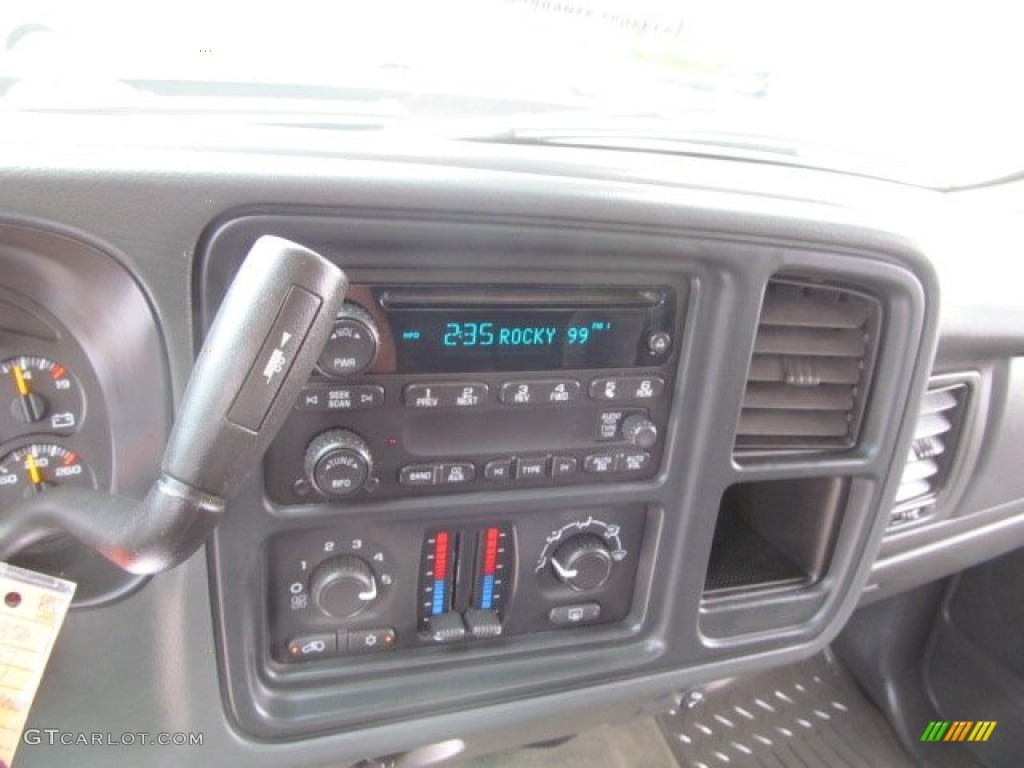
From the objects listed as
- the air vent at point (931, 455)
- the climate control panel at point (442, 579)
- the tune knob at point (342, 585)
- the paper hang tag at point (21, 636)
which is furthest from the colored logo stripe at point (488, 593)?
the air vent at point (931, 455)

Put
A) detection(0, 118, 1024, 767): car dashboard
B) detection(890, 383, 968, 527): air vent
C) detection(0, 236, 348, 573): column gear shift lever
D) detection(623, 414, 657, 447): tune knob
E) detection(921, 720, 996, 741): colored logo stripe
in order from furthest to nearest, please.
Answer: detection(921, 720, 996, 741): colored logo stripe < detection(890, 383, 968, 527): air vent < detection(623, 414, 657, 447): tune knob < detection(0, 118, 1024, 767): car dashboard < detection(0, 236, 348, 573): column gear shift lever

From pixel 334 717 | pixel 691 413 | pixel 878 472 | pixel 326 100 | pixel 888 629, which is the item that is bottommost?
pixel 888 629

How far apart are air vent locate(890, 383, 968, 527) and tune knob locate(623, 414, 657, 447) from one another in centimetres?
64

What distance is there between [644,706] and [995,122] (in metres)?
1.47

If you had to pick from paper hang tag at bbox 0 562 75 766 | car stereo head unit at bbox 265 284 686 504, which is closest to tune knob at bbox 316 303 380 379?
car stereo head unit at bbox 265 284 686 504

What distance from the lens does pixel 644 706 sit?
1.26 meters

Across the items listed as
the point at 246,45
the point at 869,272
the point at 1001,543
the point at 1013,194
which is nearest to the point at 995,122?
the point at 1013,194

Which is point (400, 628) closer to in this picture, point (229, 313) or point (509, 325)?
point (509, 325)

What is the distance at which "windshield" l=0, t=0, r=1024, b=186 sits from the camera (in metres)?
1.14

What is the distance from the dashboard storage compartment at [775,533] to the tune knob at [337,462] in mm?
580

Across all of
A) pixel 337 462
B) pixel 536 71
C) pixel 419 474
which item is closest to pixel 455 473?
pixel 419 474

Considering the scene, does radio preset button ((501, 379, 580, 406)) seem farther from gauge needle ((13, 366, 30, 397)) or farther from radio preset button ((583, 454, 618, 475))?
gauge needle ((13, 366, 30, 397))

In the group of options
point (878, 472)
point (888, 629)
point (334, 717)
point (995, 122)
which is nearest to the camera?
point (334, 717)

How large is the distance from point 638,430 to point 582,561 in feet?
0.63
